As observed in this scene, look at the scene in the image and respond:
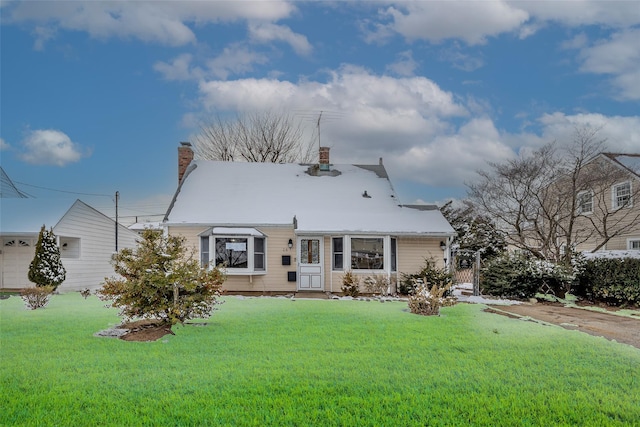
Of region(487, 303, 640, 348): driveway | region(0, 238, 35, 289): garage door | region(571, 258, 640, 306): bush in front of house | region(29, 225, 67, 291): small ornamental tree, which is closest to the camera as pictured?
region(487, 303, 640, 348): driveway

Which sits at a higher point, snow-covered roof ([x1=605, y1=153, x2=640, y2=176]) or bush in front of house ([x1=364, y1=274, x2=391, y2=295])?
snow-covered roof ([x1=605, y1=153, x2=640, y2=176])

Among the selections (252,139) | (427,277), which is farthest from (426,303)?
(252,139)

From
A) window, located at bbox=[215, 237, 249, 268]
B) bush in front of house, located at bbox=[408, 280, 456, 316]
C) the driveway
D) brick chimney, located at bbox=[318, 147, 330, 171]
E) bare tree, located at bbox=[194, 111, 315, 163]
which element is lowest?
the driveway

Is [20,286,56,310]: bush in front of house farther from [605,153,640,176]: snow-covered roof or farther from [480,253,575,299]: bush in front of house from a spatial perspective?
[605,153,640,176]: snow-covered roof

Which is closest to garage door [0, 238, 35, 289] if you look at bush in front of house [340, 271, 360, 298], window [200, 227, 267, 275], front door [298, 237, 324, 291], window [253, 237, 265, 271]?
window [200, 227, 267, 275]

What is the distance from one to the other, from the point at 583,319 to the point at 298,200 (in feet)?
39.9

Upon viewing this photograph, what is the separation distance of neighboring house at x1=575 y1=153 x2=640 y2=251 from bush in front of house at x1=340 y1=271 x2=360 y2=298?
30.8 feet

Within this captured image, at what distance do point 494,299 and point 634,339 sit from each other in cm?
756

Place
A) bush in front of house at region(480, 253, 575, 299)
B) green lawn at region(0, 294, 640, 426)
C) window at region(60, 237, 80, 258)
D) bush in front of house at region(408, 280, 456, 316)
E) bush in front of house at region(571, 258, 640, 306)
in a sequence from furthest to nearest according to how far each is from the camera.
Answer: window at region(60, 237, 80, 258) < bush in front of house at region(480, 253, 575, 299) < bush in front of house at region(571, 258, 640, 306) < bush in front of house at region(408, 280, 456, 316) < green lawn at region(0, 294, 640, 426)

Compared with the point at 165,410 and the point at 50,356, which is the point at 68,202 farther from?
the point at 165,410

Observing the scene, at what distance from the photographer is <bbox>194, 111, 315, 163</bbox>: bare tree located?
3472 cm

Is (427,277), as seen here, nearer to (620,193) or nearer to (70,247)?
(620,193)

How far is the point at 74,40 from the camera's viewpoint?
10773 millimetres

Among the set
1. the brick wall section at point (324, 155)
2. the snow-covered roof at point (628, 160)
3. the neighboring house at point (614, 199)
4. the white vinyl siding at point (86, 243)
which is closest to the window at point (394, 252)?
the brick wall section at point (324, 155)
